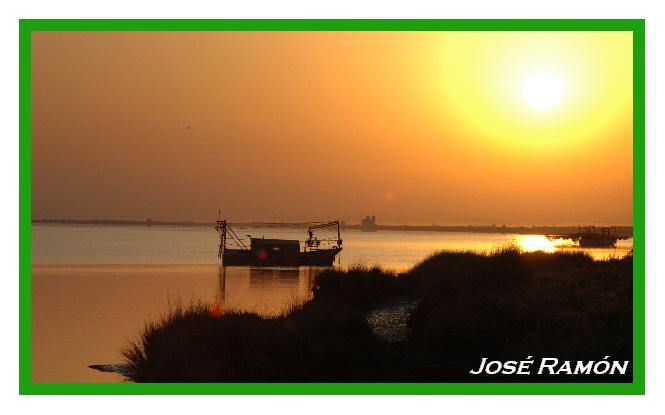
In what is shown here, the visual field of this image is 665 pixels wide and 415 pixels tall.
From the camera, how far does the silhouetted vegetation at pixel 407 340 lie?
13945mm

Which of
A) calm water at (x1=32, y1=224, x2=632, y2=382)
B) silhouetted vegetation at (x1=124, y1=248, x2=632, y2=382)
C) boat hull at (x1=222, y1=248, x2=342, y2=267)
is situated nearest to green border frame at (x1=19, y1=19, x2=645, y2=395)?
silhouetted vegetation at (x1=124, y1=248, x2=632, y2=382)

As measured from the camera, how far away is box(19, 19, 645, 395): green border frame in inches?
404

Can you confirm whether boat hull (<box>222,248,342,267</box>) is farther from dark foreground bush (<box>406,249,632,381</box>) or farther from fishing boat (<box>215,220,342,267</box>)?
dark foreground bush (<box>406,249,632,381</box>)

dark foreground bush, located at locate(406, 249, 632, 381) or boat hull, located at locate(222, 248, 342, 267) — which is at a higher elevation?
dark foreground bush, located at locate(406, 249, 632, 381)

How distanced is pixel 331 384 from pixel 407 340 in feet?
22.6

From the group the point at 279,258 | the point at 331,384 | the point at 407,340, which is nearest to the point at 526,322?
the point at 407,340

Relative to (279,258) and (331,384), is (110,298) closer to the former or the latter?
(331,384)

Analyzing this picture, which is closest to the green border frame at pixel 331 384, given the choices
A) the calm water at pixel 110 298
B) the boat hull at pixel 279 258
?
the calm water at pixel 110 298

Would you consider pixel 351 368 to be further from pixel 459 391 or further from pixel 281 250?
pixel 281 250

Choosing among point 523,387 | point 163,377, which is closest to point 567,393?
point 523,387

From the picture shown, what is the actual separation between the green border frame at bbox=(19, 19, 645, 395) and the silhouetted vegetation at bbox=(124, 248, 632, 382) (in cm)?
171

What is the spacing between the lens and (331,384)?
10.2m

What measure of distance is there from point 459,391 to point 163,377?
6479 mm

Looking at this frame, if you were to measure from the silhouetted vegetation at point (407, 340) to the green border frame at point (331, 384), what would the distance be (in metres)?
1.71
